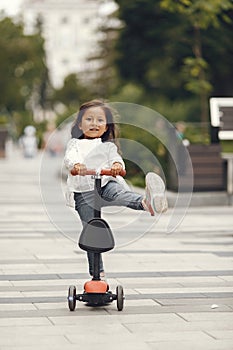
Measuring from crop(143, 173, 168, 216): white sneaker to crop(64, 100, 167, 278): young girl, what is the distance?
8 centimetres

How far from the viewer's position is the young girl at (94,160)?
8219mm

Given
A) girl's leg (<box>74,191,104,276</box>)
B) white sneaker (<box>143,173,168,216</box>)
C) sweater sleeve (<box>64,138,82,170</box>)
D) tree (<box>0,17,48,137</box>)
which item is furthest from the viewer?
tree (<box>0,17,48,137</box>)

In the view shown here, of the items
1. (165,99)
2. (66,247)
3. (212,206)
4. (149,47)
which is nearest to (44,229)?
(66,247)

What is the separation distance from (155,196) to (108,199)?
0.57 m

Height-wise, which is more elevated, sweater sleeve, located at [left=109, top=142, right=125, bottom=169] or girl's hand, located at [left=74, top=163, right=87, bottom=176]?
sweater sleeve, located at [left=109, top=142, right=125, bottom=169]

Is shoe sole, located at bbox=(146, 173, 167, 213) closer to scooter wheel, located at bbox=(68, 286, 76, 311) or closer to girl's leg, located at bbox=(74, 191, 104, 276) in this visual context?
girl's leg, located at bbox=(74, 191, 104, 276)

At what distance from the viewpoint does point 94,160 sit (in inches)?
332

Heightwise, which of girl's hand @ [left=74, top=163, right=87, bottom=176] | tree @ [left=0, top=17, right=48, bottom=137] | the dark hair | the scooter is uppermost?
tree @ [left=0, top=17, right=48, bottom=137]

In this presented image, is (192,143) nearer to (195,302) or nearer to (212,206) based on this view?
(212,206)

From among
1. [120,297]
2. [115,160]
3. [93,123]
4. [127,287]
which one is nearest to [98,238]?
[120,297]

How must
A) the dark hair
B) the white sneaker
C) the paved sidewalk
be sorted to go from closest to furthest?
the paved sidewalk
the white sneaker
the dark hair

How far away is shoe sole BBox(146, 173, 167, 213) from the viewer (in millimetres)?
7883

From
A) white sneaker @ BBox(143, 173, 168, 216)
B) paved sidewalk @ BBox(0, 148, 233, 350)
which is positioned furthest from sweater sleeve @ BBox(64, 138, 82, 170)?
paved sidewalk @ BBox(0, 148, 233, 350)

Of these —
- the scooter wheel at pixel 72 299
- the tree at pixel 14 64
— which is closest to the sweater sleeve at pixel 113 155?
the scooter wheel at pixel 72 299
